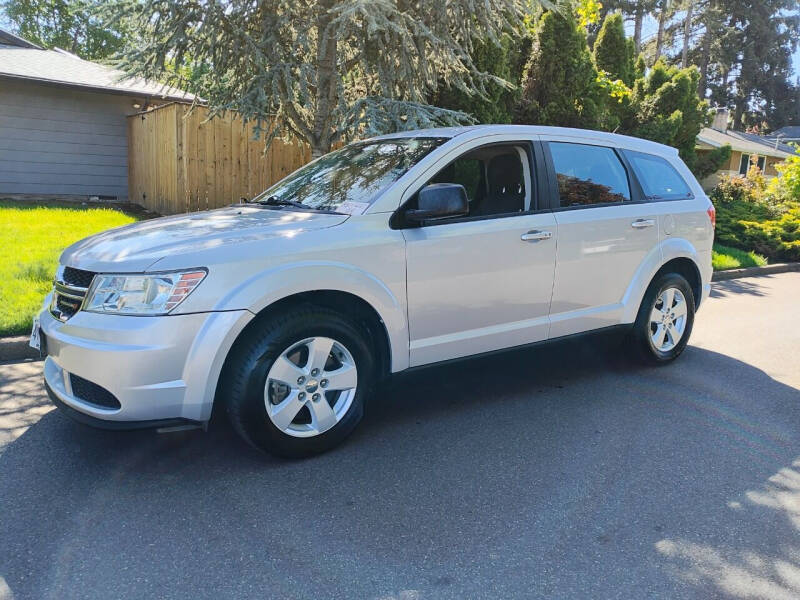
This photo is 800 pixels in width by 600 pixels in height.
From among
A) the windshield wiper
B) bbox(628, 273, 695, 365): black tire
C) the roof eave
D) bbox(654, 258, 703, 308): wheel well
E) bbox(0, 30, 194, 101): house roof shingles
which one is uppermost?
bbox(0, 30, 194, 101): house roof shingles

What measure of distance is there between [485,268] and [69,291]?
2.36m

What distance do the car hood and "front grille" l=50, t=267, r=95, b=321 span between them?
0.16 feet

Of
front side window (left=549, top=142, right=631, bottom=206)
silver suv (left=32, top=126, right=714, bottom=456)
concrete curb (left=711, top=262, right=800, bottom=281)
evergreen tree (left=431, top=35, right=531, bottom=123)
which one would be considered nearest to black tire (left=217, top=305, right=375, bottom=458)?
silver suv (left=32, top=126, right=714, bottom=456)

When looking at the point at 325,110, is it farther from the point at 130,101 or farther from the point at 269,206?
the point at 130,101

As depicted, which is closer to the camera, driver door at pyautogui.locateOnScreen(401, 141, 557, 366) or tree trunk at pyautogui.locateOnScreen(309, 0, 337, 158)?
driver door at pyautogui.locateOnScreen(401, 141, 557, 366)

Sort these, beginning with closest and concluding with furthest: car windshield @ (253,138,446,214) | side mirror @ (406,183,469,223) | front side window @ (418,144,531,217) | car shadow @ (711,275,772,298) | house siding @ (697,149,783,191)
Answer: side mirror @ (406,183,469,223)
car windshield @ (253,138,446,214)
front side window @ (418,144,531,217)
car shadow @ (711,275,772,298)
house siding @ (697,149,783,191)

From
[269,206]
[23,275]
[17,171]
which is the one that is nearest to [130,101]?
[17,171]

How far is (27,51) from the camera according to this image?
1717 centimetres

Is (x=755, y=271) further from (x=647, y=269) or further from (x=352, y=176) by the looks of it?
(x=352, y=176)

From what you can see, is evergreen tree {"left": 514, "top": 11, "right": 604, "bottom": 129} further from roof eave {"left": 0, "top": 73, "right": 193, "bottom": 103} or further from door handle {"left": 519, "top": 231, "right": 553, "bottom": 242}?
door handle {"left": 519, "top": 231, "right": 553, "bottom": 242}

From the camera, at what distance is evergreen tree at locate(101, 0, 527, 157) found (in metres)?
7.75

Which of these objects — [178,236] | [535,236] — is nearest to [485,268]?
[535,236]

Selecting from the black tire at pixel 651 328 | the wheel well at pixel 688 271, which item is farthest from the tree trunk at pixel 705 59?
the black tire at pixel 651 328

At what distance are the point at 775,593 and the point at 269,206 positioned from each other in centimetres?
342
